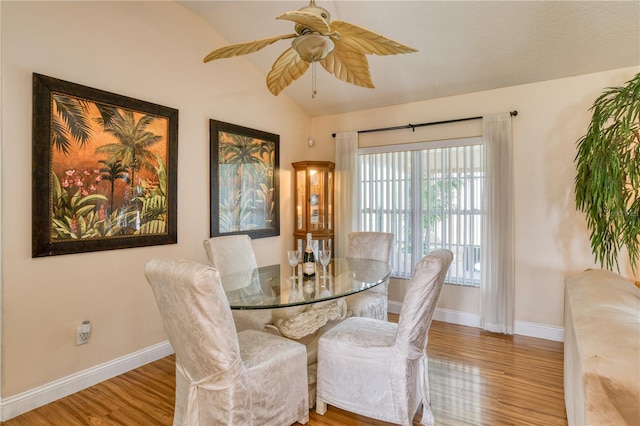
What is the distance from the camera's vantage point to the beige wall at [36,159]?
2.23m

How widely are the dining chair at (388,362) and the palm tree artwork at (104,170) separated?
1.90 metres

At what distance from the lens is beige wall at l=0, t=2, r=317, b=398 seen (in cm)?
223

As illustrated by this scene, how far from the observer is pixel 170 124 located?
3.14 meters

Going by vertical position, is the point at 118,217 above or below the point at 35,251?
above

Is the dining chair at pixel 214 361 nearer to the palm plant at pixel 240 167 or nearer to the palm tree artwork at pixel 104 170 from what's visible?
the palm tree artwork at pixel 104 170

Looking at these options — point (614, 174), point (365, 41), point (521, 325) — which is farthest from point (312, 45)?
point (521, 325)

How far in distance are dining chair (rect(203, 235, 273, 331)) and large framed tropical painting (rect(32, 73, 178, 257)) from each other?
552mm

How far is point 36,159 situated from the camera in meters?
2.29

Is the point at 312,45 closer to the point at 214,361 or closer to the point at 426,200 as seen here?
the point at 214,361

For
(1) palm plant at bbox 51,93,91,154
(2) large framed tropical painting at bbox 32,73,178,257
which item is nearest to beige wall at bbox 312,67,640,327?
(2) large framed tropical painting at bbox 32,73,178,257

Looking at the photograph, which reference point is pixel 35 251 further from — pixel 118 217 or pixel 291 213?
pixel 291 213

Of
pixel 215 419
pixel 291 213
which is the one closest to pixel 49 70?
pixel 215 419

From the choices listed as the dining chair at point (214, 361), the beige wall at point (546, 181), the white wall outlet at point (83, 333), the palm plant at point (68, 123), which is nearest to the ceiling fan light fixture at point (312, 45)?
the dining chair at point (214, 361)

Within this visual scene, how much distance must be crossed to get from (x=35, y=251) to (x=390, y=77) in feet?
11.6
